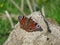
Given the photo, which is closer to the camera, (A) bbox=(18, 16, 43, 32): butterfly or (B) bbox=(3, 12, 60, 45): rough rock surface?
(A) bbox=(18, 16, 43, 32): butterfly

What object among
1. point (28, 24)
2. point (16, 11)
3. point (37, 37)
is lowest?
point (16, 11)

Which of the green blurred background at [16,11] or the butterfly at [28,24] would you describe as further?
the green blurred background at [16,11]

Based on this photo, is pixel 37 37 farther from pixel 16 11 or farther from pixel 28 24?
pixel 16 11

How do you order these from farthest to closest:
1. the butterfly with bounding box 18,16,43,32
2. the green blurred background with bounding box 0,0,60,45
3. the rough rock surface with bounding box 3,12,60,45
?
the green blurred background with bounding box 0,0,60,45
the rough rock surface with bounding box 3,12,60,45
the butterfly with bounding box 18,16,43,32

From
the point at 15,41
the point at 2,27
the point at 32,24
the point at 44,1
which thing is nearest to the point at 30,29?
the point at 32,24

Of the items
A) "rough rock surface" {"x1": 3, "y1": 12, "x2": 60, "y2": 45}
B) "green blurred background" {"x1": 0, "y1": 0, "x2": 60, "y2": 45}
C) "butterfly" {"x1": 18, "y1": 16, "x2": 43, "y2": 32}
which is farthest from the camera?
"green blurred background" {"x1": 0, "y1": 0, "x2": 60, "y2": 45}

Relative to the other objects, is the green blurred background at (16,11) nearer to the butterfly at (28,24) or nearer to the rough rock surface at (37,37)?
the rough rock surface at (37,37)

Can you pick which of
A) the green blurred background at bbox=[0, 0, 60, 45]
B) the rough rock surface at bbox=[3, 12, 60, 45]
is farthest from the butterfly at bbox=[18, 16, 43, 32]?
the green blurred background at bbox=[0, 0, 60, 45]

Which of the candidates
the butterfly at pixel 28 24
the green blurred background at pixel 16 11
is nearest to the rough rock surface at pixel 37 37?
the butterfly at pixel 28 24

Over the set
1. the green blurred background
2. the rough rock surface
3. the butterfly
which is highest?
the butterfly

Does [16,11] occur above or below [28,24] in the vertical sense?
below

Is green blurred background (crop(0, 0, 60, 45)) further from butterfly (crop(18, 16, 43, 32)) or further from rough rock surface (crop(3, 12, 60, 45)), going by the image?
butterfly (crop(18, 16, 43, 32))

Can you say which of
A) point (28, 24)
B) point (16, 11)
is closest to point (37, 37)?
point (28, 24)
